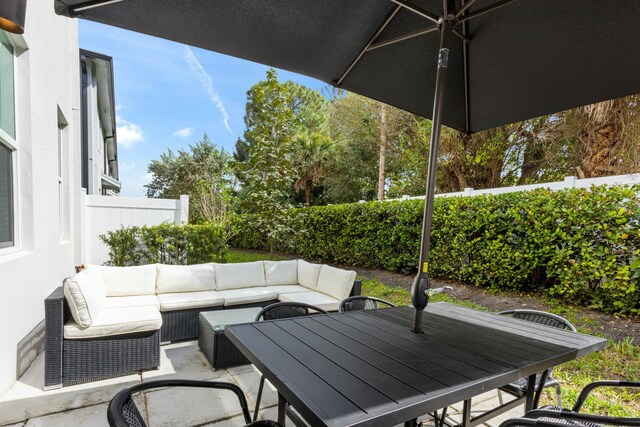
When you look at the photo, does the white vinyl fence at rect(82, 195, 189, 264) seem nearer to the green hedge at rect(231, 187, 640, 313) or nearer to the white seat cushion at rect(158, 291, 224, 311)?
the green hedge at rect(231, 187, 640, 313)

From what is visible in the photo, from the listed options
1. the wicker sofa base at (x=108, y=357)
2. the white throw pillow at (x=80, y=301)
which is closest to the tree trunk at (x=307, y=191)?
the wicker sofa base at (x=108, y=357)

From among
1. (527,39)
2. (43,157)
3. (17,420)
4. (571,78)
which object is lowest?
(17,420)

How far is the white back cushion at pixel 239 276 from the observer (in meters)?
4.73

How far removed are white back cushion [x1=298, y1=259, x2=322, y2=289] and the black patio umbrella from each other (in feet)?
9.42

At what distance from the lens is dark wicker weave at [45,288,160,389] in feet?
9.17

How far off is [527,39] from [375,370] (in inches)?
89.7

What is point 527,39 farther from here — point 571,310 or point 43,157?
point 43,157

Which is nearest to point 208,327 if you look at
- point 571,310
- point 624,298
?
point 571,310

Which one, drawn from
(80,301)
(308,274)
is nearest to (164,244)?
(308,274)

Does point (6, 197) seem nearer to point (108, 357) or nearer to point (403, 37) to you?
Answer: point (108, 357)

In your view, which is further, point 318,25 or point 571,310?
point 571,310

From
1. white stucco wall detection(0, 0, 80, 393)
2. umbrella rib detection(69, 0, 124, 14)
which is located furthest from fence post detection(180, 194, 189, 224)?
umbrella rib detection(69, 0, 124, 14)

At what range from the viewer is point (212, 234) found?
21.9ft

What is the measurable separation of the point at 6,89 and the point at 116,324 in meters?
2.28
